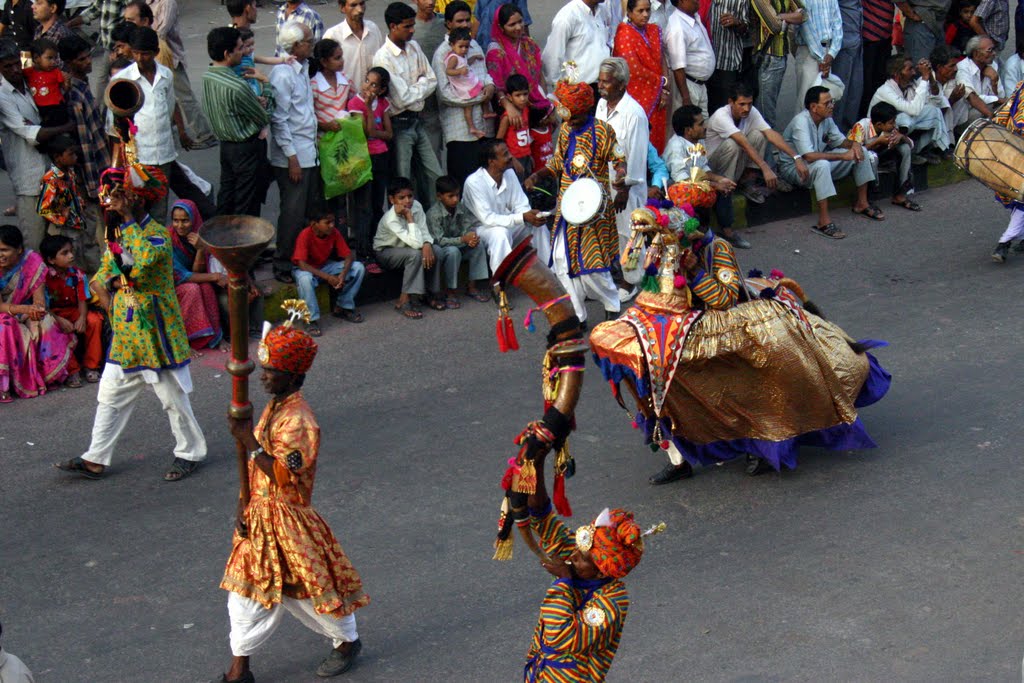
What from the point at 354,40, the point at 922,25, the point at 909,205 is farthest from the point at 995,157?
the point at 922,25

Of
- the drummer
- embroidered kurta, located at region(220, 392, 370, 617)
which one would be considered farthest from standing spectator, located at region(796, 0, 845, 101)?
embroidered kurta, located at region(220, 392, 370, 617)

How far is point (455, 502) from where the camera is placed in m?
7.88

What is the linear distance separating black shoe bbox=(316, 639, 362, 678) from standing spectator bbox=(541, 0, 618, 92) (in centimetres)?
673

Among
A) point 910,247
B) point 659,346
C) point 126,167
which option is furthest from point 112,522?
point 910,247

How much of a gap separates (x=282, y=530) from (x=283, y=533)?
0.05ft

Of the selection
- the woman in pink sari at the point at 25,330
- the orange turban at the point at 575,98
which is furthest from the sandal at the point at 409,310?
the woman in pink sari at the point at 25,330

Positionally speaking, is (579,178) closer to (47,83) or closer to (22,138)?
(47,83)

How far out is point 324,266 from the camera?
33.6 feet

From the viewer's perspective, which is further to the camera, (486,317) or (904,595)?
(486,317)

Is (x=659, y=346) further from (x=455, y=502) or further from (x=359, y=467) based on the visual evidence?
(x=359, y=467)

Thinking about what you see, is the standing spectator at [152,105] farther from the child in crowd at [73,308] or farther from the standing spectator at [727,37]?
the standing spectator at [727,37]

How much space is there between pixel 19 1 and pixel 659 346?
23.6 ft

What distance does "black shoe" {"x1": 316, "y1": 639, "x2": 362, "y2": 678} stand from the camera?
634 cm

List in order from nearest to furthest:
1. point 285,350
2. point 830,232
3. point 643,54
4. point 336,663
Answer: point 285,350
point 336,663
point 643,54
point 830,232
